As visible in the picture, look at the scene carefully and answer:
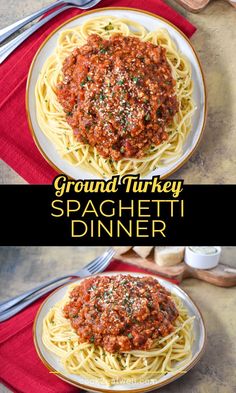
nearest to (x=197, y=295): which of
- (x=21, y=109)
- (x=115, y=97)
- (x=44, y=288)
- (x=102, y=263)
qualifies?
(x=102, y=263)

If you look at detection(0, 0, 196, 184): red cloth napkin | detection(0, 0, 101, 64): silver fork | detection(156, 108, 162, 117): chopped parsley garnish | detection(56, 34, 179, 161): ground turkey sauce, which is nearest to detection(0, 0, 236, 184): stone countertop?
detection(0, 0, 196, 184): red cloth napkin

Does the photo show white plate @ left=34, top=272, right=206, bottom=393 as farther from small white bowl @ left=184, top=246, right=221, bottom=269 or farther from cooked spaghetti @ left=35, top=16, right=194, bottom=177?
cooked spaghetti @ left=35, top=16, right=194, bottom=177

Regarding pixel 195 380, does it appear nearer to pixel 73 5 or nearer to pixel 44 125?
pixel 44 125

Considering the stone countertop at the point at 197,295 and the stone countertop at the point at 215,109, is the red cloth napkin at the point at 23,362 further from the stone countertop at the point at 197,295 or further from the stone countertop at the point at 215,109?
the stone countertop at the point at 215,109

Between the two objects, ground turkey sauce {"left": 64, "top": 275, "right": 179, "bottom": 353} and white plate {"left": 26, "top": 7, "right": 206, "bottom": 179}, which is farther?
white plate {"left": 26, "top": 7, "right": 206, "bottom": 179}

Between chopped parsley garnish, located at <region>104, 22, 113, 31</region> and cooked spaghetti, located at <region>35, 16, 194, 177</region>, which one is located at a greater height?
chopped parsley garnish, located at <region>104, 22, 113, 31</region>

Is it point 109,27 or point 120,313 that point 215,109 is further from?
point 120,313

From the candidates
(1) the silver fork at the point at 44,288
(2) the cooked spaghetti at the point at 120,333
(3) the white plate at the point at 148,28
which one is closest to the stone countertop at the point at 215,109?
(3) the white plate at the point at 148,28
